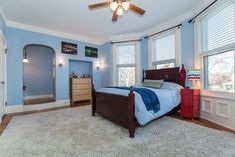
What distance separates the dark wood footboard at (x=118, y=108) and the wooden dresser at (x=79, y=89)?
2205mm

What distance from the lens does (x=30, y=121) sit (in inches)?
131

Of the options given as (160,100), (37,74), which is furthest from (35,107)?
(160,100)

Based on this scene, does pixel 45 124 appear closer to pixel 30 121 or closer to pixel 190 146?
pixel 30 121

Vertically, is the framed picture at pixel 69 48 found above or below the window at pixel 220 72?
above

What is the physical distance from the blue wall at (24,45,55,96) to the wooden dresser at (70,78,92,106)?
206cm

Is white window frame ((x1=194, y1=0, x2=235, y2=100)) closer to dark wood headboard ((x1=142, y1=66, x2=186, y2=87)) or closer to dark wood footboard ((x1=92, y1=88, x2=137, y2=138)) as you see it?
dark wood headboard ((x1=142, y1=66, x2=186, y2=87))

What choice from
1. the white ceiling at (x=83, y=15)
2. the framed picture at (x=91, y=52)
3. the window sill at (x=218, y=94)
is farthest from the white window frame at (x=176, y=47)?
the framed picture at (x=91, y=52)

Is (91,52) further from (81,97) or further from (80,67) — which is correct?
(81,97)

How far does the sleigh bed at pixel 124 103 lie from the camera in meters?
2.42

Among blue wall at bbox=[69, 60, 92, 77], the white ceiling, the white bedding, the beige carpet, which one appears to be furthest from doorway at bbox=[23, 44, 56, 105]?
the white bedding

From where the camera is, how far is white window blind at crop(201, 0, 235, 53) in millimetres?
2750

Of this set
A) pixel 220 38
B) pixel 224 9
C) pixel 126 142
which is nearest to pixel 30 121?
pixel 126 142

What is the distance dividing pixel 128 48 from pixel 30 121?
436cm

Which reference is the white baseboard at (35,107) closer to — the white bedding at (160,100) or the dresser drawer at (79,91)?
the dresser drawer at (79,91)
